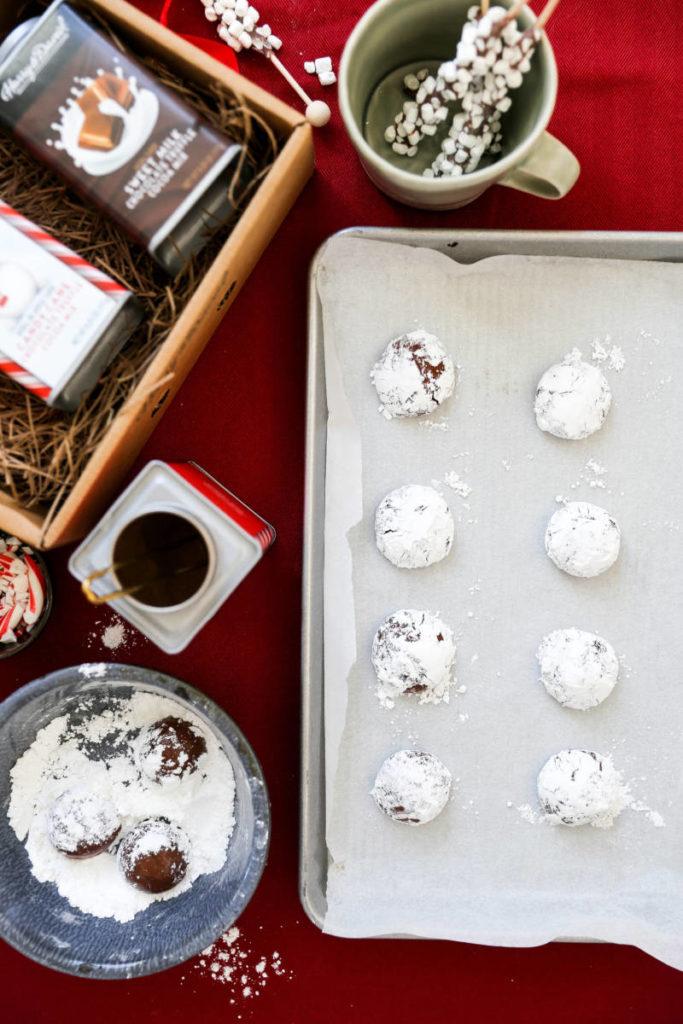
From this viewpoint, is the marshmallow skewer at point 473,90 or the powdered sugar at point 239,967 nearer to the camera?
the marshmallow skewer at point 473,90

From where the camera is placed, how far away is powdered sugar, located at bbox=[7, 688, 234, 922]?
92 cm

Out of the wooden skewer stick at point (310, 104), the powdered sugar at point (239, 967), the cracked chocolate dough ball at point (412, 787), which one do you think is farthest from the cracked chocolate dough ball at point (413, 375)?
the powdered sugar at point (239, 967)

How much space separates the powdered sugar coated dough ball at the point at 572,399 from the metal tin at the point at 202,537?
35cm

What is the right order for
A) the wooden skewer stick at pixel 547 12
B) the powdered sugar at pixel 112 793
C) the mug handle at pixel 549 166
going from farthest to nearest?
the powdered sugar at pixel 112 793, the mug handle at pixel 549 166, the wooden skewer stick at pixel 547 12

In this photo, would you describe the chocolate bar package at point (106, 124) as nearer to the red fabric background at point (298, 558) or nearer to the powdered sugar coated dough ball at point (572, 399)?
the red fabric background at point (298, 558)

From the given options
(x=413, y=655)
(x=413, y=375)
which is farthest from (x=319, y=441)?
(x=413, y=655)

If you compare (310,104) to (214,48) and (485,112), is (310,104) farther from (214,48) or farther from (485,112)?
(485,112)

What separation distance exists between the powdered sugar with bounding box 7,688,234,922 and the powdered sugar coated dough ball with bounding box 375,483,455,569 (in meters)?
0.28

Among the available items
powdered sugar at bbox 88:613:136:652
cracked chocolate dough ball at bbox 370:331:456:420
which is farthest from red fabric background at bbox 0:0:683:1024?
cracked chocolate dough ball at bbox 370:331:456:420

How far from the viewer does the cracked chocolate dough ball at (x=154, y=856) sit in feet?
2.94

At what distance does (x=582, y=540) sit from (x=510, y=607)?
11 centimetres

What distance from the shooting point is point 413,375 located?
891 millimetres

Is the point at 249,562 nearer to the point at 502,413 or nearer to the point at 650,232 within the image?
the point at 502,413

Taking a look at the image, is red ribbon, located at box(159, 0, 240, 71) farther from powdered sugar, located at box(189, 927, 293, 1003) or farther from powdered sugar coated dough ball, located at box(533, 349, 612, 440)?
powdered sugar, located at box(189, 927, 293, 1003)
